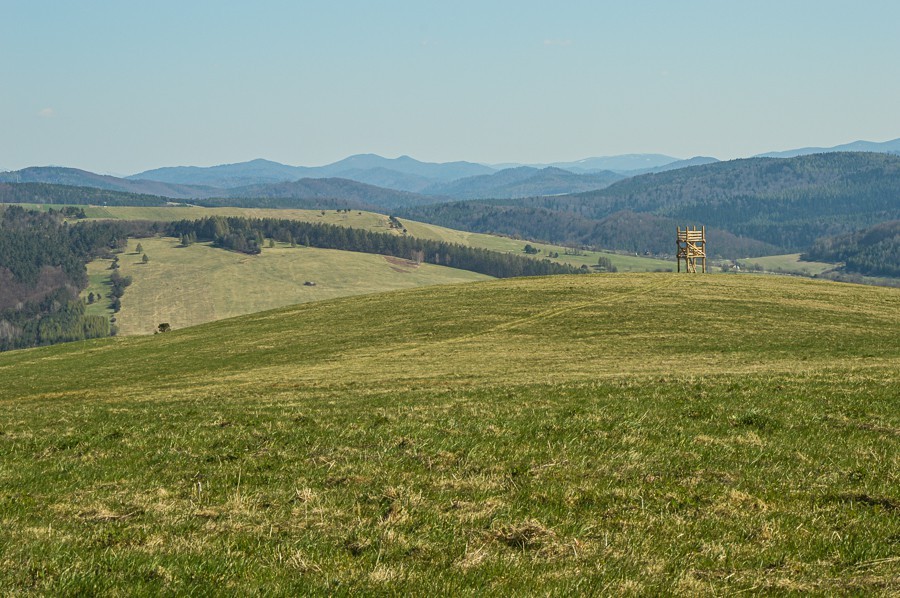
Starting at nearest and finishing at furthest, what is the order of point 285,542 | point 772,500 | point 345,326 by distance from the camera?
point 285,542 → point 772,500 → point 345,326

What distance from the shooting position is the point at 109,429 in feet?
71.9

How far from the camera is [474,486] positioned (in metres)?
13.9

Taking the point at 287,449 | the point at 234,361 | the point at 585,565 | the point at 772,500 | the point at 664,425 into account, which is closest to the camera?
the point at 585,565

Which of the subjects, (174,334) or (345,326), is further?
(174,334)

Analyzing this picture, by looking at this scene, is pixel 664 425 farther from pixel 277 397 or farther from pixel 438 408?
pixel 277 397

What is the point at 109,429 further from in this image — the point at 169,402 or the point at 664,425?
the point at 664,425

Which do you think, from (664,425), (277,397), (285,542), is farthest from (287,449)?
(277,397)

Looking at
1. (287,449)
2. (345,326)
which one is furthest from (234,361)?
(287,449)

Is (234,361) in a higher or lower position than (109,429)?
lower

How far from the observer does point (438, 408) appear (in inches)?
963

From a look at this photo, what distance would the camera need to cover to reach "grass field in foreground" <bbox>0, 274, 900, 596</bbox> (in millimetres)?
9750

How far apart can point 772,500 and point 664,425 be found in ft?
21.1

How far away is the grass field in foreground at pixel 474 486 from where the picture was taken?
975 centimetres

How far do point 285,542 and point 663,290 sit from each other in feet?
216
